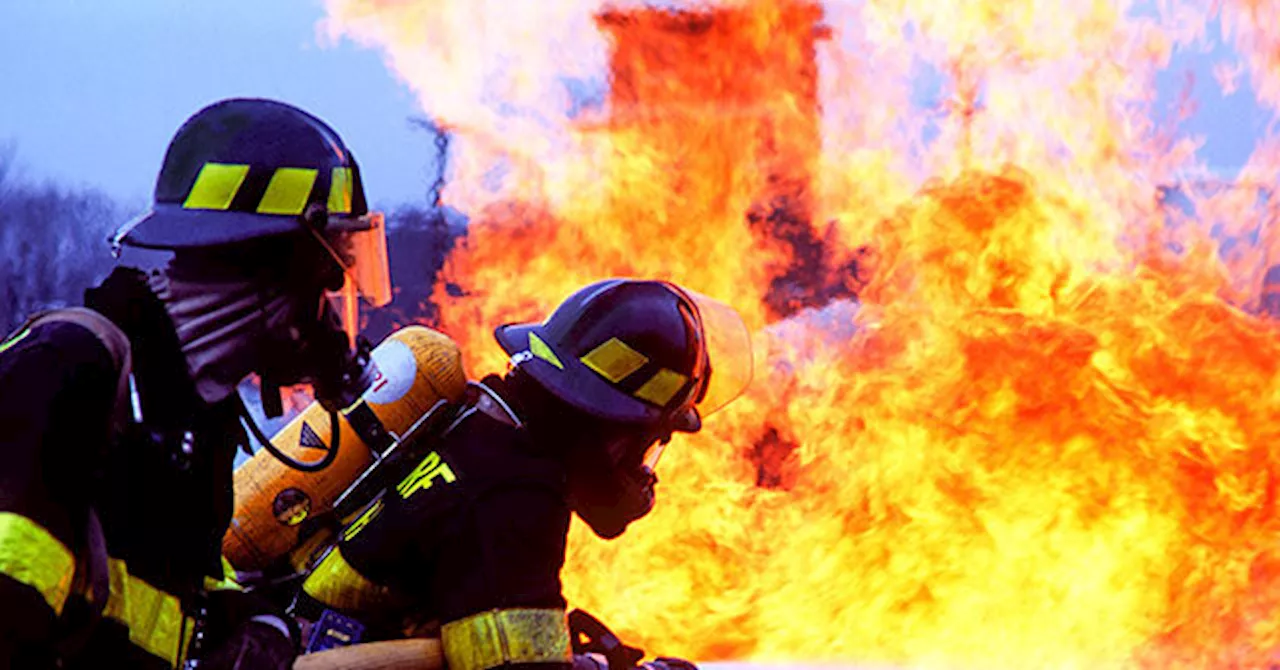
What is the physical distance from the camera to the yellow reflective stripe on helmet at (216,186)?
2107 millimetres

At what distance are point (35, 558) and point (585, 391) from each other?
1.48 metres

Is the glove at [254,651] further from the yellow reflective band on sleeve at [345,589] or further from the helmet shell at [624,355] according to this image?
the helmet shell at [624,355]

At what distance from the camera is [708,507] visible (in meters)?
6.00

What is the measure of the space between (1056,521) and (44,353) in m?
4.54

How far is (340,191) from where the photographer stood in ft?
7.37

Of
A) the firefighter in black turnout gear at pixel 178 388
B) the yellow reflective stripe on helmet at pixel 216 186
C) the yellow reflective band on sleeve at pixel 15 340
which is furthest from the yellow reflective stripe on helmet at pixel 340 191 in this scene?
the yellow reflective band on sleeve at pixel 15 340

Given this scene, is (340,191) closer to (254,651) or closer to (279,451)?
(279,451)

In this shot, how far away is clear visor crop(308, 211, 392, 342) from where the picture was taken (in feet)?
7.29

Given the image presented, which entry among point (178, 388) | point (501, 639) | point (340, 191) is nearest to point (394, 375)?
point (501, 639)

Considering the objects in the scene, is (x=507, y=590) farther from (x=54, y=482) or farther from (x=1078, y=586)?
(x=1078, y=586)

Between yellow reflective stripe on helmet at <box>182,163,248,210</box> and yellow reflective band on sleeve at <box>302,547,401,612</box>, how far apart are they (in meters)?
0.99

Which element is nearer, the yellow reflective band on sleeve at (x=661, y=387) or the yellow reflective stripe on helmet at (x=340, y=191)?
the yellow reflective stripe on helmet at (x=340, y=191)

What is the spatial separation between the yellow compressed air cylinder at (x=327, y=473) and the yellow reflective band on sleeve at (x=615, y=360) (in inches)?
24.2

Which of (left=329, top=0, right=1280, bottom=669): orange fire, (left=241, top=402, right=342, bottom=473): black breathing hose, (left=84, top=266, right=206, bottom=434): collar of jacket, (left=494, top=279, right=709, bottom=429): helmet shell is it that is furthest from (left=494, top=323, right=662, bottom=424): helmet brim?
(left=329, top=0, right=1280, bottom=669): orange fire
